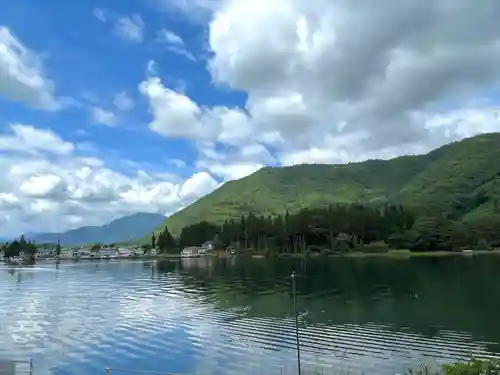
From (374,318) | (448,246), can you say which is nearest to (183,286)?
(374,318)

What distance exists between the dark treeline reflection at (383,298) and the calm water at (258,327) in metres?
0.14

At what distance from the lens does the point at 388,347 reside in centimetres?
3888

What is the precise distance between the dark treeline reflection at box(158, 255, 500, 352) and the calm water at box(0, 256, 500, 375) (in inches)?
5.5

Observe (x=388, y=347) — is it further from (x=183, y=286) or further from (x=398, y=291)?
(x=183, y=286)

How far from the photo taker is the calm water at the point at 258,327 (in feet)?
122

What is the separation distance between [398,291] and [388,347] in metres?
36.1

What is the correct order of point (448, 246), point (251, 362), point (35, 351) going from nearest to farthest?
1. point (251, 362)
2. point (35, 351)
3. point (448, 246)

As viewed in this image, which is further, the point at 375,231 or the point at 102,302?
the point at 375,231

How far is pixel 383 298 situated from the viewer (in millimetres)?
66500

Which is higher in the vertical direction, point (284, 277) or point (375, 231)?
point (375, 231)

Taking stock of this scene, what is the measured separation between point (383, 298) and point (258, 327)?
78.0 feet

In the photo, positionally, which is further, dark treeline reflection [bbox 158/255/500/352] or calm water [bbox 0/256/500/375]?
dark treeline reflection [bbox 158/255/500/352]

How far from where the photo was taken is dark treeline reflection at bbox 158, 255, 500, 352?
48969 mm

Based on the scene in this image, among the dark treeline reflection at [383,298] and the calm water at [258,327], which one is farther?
the dark treeline reflection at [383,298]
